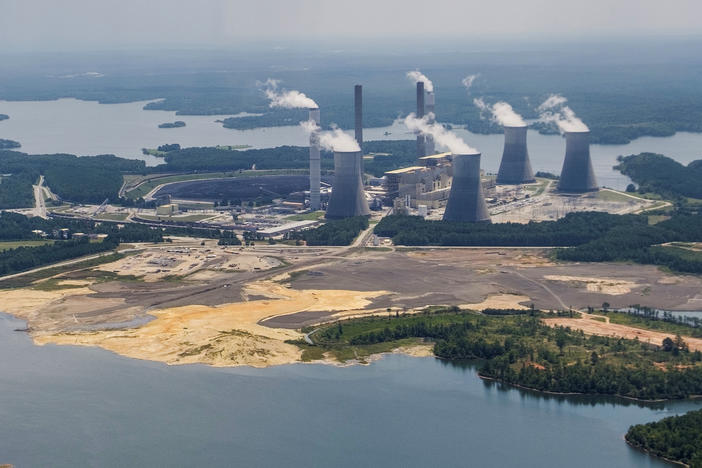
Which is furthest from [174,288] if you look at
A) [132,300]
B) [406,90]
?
[406,90]

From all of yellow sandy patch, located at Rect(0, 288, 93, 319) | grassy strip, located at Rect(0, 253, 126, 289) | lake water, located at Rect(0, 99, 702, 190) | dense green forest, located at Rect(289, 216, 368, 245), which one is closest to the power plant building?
dense green forest, located at Rect(289, 216, 368, 245)

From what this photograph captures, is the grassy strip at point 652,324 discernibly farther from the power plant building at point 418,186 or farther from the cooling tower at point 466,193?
the power plant building at point 418,186

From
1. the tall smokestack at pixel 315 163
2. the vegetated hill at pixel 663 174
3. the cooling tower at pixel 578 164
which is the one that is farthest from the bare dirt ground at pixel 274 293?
the vegetated hill at pixel 663 174

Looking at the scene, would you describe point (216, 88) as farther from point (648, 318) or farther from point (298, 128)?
point (648, 318)

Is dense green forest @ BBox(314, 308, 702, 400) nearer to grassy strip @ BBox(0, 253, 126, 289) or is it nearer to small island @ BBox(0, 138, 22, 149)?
grassy strip @ BBox(0, 253, 126, 289)

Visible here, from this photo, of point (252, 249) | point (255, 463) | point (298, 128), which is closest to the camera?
point (255, 463)
